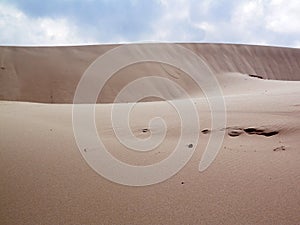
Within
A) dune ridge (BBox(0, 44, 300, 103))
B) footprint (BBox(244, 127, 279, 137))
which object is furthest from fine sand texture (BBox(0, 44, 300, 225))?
dune ridge (BBox(0, 44, 300, 103))

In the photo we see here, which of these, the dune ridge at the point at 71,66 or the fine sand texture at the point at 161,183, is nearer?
the fine sand texture at the point at 161,183

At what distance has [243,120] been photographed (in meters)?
5.04

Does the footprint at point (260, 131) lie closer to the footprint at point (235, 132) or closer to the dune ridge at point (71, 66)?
the footprint at point (235, 132)

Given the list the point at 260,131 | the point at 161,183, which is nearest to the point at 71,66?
the point at 260,131

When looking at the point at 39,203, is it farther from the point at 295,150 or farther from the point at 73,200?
the point at 295,150

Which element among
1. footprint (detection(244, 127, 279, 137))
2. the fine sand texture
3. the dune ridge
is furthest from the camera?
the dune ridge

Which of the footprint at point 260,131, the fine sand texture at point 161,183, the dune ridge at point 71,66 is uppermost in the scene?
the dune ridge at point 71,66

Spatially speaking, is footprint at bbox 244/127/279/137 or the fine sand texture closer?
the fine sand texture

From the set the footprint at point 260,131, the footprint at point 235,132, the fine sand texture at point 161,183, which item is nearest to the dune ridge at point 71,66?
the fine sand texture at point 161,183

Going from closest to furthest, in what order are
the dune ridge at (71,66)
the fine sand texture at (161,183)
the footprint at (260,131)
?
the fine sand texture at (161,183), the footprint at (260,131), the dune ridge at (71,66)

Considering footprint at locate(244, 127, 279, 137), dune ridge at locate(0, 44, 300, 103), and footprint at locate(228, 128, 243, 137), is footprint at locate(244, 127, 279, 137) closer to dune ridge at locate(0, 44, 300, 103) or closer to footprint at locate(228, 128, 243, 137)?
footprint at locate(228, 128, 243, 137)

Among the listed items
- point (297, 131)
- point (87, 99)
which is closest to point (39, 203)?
point (297, 131)

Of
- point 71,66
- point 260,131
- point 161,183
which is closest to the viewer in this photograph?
point 161,183

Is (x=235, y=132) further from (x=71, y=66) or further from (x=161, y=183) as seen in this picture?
(x=71, y=66)
